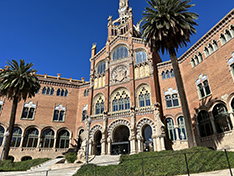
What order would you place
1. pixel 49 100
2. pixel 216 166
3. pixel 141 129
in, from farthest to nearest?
1. pixel 49 100
2. pixel 141 129
3. pixel 216 166

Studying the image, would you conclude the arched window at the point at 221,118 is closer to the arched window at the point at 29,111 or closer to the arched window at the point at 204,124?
the arched window at the point at 204,124

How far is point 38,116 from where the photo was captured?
35.5 metres

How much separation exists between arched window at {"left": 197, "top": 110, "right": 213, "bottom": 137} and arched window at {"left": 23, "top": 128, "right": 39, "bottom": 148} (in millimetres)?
29389

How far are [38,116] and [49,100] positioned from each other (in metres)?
4.03

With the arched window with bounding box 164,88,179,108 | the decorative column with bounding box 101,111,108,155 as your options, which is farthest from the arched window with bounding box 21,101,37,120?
the arched window with bounding box 164,88,179,108

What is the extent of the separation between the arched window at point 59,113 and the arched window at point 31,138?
4.44 metres

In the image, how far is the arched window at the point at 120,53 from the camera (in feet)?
120

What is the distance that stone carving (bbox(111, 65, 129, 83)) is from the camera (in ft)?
112

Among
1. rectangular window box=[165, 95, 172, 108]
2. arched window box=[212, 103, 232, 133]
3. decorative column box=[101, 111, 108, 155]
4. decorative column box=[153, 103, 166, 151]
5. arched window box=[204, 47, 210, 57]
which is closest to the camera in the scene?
arched window box=[212, 103, 232, 133]

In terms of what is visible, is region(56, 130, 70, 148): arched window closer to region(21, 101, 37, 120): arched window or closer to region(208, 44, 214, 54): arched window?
region(21, 101, 37, 120): arched window

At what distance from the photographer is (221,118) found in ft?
74.3

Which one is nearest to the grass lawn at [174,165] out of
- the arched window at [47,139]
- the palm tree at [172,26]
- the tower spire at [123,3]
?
the palm tree at [172,26]

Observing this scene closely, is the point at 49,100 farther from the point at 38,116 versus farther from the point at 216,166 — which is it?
the point at 216,166

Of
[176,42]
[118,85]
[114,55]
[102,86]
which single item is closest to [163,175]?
[176,42]
